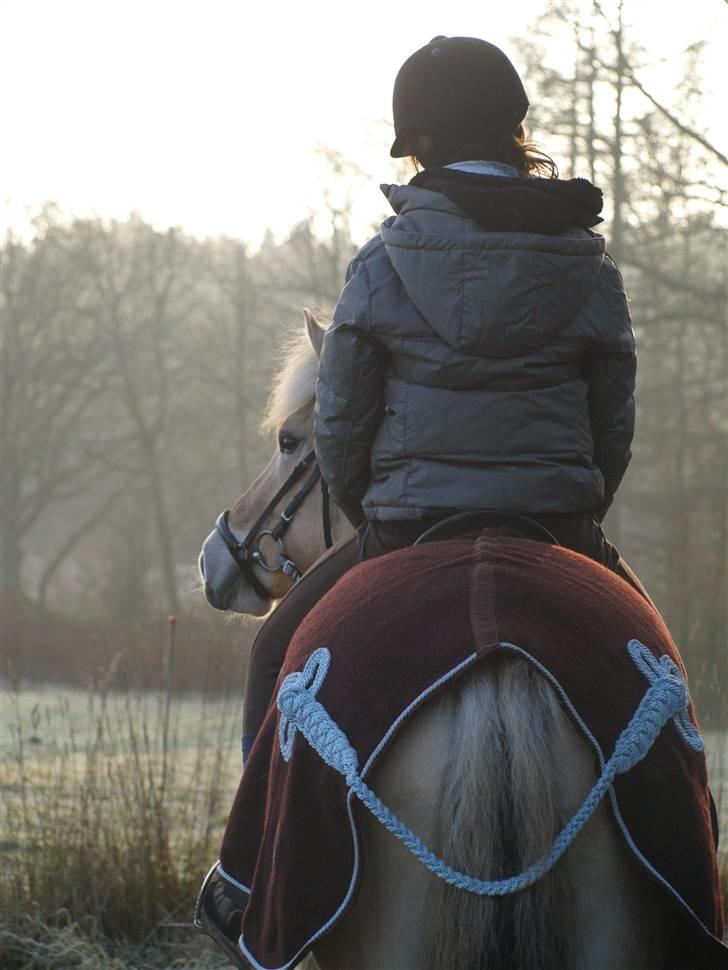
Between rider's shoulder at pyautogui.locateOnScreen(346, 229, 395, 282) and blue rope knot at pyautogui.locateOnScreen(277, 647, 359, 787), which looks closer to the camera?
blue rope knot at pyautogui.locateOnScreen(277, 647, 359, 787)

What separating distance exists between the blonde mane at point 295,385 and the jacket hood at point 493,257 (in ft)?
3.84

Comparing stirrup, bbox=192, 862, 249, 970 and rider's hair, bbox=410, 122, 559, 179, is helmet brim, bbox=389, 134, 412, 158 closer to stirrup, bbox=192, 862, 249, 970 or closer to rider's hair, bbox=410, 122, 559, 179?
rider's hair, bbox=410, 122, 559, 179

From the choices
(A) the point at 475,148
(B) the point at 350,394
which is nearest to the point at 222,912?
(B) the point at 350,394

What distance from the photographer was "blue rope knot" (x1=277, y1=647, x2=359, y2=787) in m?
1.76

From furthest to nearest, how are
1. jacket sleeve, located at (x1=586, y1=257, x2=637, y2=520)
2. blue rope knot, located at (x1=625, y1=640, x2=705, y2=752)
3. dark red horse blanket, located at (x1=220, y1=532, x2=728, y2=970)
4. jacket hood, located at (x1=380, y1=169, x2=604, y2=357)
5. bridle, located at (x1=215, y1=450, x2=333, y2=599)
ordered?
bridle, located at (x1=215, y1=450, x2=333, y2=599)
jacket sleeve, located at (x1=586, y1=257, x2=637, y2=520)
jacket hood, located at (x1=380, y1=169, x2=604, y2=357)
blue rope knot, located at (x1=625, y1=640, x2=705, y2=752)
dark red horse blanket, located at (x1=220, y1=532, x2=728, y2=970)

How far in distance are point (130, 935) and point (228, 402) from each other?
930 inches

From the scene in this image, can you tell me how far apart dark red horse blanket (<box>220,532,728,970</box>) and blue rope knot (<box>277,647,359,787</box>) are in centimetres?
2

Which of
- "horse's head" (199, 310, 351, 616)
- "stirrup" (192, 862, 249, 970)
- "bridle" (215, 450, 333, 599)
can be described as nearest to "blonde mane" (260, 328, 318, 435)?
"horse's head" (199, 310, 351, 616)

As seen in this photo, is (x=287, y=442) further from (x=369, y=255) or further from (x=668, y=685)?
(x=668, y=685)

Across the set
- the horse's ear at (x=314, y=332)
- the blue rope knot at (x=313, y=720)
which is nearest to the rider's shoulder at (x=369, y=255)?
the blue rope knot at (x=313, y=720)

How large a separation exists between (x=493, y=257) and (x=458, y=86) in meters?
0.58

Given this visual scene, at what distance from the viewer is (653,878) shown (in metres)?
1.79

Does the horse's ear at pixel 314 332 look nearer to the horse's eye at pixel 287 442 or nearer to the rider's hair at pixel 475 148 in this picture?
the horse's eye at pixel 287 442

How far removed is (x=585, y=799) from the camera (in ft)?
5.62
